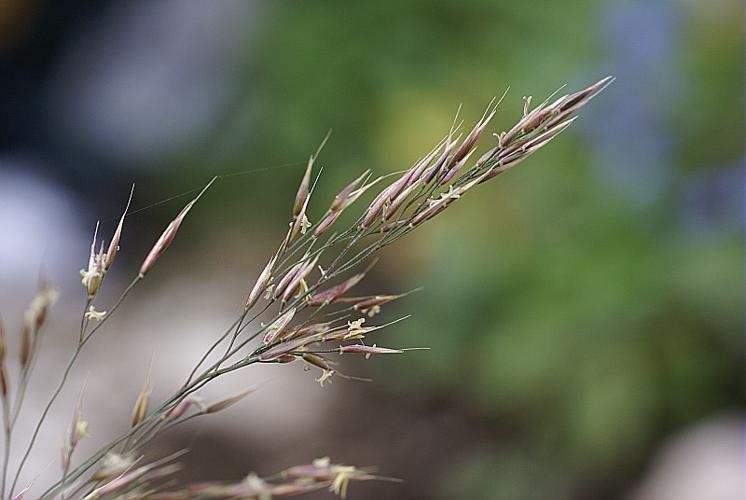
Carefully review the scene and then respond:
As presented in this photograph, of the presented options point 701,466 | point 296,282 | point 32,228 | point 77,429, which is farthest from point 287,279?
point 32,228

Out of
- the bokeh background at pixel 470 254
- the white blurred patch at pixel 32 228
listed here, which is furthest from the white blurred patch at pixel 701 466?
the white blurred patch at pixel 32 228

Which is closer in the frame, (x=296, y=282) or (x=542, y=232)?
(x=296, y=282)

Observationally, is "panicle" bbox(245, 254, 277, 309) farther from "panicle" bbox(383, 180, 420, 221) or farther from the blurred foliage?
the blurred foliage

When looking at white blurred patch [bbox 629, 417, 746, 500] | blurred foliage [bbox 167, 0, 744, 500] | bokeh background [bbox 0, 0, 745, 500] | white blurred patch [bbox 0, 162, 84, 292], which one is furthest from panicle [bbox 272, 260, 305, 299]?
white blurred patch [bbox 0, 162, 84, 292]

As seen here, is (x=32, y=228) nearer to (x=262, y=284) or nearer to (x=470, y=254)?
(x=470, y=254)

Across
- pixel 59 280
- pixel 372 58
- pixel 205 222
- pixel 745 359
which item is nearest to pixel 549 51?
pixel 372 58

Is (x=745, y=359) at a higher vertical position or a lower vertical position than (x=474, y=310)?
lower

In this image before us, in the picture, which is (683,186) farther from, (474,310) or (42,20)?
(42,20)

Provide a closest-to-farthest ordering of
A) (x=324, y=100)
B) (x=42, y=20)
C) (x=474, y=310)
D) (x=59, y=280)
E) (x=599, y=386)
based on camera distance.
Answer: (x=599, y=386), (x=474, y=310), (x=324, y=100), (x=59, y=280), (x=42, y=20)
